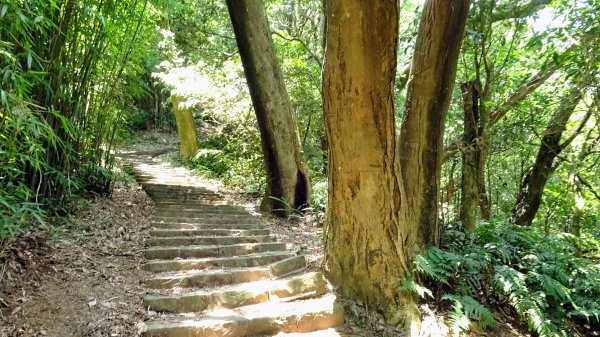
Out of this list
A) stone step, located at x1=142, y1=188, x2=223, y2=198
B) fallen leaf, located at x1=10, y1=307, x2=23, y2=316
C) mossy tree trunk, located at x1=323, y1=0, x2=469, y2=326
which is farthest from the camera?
stone step, located at x1=142, y1=188, x2=223, y2=198

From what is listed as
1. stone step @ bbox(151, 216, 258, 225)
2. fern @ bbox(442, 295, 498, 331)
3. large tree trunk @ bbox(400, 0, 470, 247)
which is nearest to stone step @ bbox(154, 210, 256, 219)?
stone step @ bbox(151, 216, 258, 225)

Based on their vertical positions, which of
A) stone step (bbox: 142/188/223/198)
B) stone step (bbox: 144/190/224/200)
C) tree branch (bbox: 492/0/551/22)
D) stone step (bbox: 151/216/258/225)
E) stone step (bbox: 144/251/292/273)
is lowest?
stone step (bbox: 144/251/292/273)

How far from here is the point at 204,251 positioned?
11.7ft

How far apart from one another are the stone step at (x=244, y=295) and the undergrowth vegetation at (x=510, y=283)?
80 centimetres

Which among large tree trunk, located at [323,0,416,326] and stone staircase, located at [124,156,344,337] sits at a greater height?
large tree trunk, located at [323,0,416,326]

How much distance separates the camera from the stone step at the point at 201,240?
3.67 metres

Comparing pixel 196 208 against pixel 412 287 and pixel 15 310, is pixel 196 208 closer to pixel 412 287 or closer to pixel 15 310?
pixel 15 310

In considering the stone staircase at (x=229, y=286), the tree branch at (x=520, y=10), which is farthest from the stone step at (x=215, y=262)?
the tree branch at (x=520, y=10)

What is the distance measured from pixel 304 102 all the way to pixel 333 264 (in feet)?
14.3

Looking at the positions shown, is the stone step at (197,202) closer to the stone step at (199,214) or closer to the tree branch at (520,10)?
the stone step at (199,214)

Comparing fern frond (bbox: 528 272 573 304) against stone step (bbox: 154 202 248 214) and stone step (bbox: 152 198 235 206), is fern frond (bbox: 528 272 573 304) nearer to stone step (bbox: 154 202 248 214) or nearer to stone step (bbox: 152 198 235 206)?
stone step (bbox: 154 202 248 214)

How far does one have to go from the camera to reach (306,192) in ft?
18.0

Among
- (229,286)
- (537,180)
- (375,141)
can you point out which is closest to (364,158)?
(375,141)

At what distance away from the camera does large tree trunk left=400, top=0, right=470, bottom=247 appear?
10.1 ft
